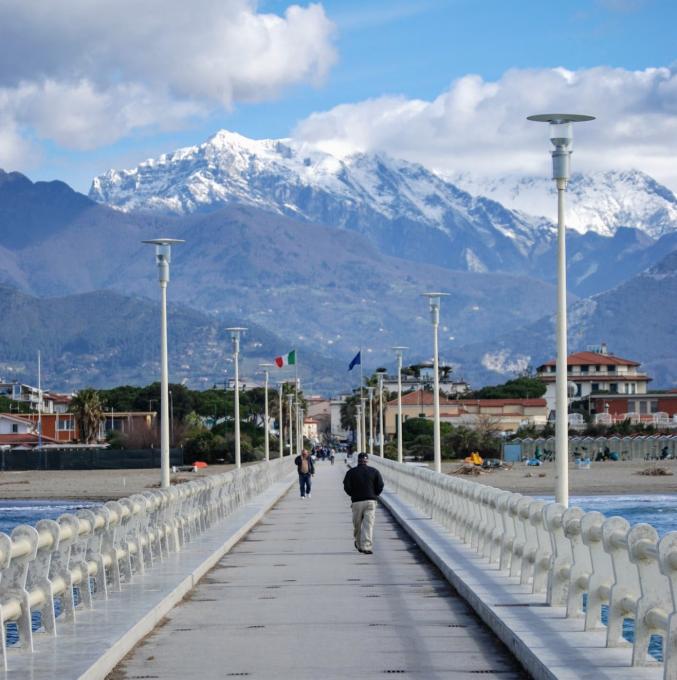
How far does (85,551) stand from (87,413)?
134277 mm

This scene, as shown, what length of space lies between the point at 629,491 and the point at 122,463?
1970 inches

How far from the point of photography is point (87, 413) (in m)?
149

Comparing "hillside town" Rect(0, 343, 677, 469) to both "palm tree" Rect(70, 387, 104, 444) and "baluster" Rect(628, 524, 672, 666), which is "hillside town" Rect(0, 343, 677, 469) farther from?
"baluster" Rect(628, 524, 672, 666)

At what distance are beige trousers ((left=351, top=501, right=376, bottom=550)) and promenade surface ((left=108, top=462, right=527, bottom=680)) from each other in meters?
0.33

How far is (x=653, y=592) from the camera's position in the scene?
1133 centimetres

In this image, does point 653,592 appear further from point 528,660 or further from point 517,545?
point 517,545

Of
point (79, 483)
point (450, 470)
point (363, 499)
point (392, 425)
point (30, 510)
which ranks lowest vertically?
point (30, 510)

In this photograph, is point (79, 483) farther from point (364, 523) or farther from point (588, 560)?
point (588, 560)

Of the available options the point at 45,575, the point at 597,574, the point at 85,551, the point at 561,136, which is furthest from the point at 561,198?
the point at 45,575

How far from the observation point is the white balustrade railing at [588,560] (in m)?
11.2

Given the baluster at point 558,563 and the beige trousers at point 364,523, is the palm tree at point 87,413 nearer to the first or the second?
the beige trousers at point 364,523

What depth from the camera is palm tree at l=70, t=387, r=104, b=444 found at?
148500 millimetres

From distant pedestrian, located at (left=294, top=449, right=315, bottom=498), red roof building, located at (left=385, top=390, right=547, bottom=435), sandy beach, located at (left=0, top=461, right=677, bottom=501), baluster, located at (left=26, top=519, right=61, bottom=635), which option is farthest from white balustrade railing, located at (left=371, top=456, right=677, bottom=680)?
red roof building, located at (left=385, top=390, right=547, bottom=435)

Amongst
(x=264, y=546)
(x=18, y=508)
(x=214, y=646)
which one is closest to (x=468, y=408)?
(x=18, y=508)
